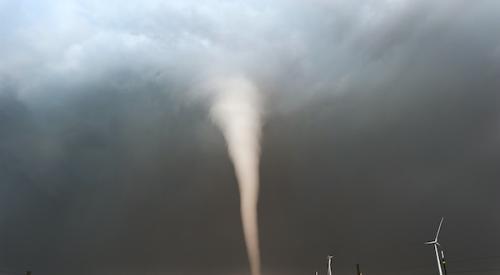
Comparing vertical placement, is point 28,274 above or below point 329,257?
below

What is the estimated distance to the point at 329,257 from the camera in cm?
17638

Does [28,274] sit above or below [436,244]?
below

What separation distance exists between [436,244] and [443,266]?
9.11 m

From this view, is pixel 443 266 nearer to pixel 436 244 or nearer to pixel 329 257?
pixel 436 244

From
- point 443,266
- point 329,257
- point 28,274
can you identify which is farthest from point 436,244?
point 28,274

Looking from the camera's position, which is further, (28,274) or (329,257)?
(329,257)

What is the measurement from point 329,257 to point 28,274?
115722 millimetres

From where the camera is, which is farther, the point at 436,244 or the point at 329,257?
the point at 329,257

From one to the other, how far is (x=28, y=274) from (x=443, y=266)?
125 meters

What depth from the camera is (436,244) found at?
129 metres

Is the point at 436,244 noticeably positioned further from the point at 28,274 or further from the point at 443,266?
the point at 28,274

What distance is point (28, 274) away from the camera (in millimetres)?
121562

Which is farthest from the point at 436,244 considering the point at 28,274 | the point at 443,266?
the point at 28,274

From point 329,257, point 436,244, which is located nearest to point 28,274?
point 329,257
